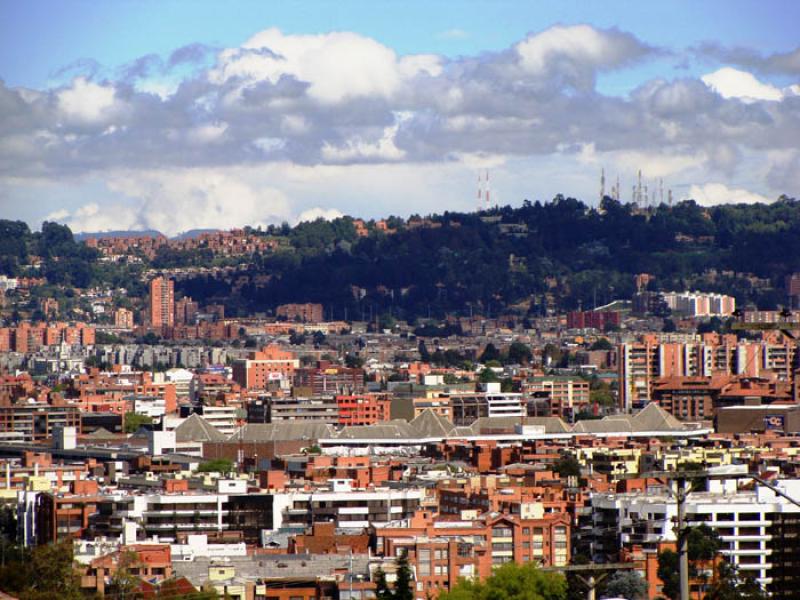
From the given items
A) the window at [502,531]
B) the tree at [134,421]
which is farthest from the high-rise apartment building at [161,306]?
the window at [502,531]

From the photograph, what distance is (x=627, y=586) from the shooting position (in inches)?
1499

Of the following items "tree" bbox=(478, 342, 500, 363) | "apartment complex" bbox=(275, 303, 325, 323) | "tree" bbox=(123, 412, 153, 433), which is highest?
"apartment complex" bbox=(275, 303, 325, 323)

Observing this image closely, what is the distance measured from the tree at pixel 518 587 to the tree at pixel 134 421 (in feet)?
196

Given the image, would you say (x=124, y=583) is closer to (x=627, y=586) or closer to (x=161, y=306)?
(x=627, y=586)

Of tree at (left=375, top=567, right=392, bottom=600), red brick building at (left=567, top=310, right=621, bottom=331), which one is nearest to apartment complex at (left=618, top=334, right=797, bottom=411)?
red brick building at (left=567, top=310, right=621, bottom=331)

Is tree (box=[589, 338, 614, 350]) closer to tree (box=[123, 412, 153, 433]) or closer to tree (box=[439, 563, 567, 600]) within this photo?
tree (box=[123, 412, 153, 433])

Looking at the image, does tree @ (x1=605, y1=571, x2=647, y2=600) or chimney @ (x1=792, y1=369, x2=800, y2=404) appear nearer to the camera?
tree @ (x1=605, y1=571, x2=647, y2=600)

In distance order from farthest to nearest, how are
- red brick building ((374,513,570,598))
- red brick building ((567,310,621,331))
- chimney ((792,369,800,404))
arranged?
red brick building ((567,310,621,331)) → chimney ((792,369,800,404)) → red brick building ((374,513,570,598))

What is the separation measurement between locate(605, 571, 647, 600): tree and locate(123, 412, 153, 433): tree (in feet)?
189

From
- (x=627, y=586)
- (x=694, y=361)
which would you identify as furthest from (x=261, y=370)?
(x=627, y=586)

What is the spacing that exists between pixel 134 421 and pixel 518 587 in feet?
212

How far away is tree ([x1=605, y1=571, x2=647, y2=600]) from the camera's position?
3772 cm

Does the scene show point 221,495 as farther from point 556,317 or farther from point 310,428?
point 556,317

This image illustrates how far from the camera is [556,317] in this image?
189000 millimetres
